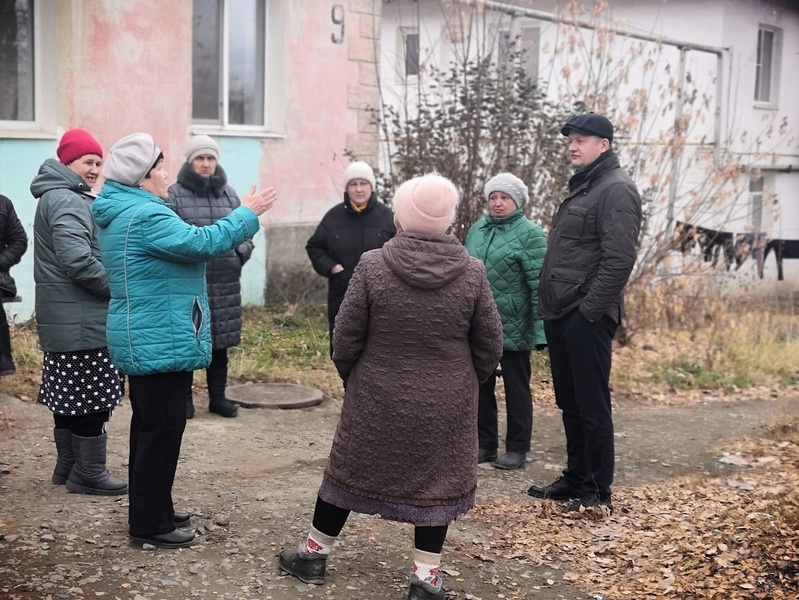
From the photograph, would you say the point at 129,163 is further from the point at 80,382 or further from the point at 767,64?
the point at 767,64

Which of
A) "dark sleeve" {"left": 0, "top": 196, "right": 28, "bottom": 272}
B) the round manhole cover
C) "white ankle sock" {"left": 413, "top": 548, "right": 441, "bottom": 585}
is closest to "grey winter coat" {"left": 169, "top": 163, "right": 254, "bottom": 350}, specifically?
the round manhole cover

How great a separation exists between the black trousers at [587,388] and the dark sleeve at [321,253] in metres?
2.36

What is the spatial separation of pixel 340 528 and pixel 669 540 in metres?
1.83

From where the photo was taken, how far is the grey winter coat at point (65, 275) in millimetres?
5250

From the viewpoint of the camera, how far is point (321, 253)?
7.78 meters

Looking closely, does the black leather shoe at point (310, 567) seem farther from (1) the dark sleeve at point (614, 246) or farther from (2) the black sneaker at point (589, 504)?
(1) the dark sleeve at point (614, 246)

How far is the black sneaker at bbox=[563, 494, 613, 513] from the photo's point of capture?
5.64 m

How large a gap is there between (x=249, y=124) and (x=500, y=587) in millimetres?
8196

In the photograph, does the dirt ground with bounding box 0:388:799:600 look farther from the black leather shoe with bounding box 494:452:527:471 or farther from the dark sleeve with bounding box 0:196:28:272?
the dark sleeve with bounding box 0:196:28:272

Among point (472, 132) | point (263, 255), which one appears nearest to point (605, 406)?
point (472, 132)

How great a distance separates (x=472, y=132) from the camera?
1016 centimetres

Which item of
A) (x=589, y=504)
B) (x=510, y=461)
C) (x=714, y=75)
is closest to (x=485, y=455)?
(x=510, y=461)

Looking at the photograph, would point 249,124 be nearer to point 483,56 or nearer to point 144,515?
point 483,56

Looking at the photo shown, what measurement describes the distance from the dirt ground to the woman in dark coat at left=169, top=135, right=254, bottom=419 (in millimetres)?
300
